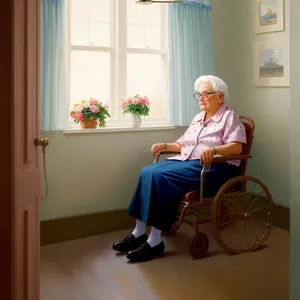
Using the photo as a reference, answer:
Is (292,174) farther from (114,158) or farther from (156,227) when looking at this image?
(114,158)

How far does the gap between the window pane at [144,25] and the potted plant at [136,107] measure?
0.52 m

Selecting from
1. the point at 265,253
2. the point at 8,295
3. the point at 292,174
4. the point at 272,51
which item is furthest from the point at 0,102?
the point at 272,51

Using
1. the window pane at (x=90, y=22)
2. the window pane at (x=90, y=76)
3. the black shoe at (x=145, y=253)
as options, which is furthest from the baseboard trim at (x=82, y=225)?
the window pane at (x=90, y=22)

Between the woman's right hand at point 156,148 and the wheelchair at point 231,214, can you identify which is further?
the woman's right hand at point 156,148

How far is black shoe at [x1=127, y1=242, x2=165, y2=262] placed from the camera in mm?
3297

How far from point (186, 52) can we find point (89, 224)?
5.59 feet

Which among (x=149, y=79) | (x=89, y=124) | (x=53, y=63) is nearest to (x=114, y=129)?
(x=89, y=124)

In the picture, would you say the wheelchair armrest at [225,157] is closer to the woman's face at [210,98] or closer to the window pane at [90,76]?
the woman's face at [210,98]

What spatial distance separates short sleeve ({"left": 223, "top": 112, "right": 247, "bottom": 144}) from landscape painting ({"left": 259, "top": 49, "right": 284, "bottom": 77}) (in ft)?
2.46

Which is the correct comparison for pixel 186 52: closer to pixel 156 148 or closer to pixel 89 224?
pixel 156 148

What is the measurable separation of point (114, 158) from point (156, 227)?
0.87 m

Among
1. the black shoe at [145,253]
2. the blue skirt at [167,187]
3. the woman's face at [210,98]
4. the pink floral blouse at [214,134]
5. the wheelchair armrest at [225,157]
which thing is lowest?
the black shoe at [145,253]

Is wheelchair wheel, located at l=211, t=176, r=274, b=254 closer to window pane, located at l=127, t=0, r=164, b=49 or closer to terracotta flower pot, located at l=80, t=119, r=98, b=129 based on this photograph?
terracotta flower pot, located at l=80, t=119, r=98, b=129

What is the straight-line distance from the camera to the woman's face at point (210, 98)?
3.63 m
